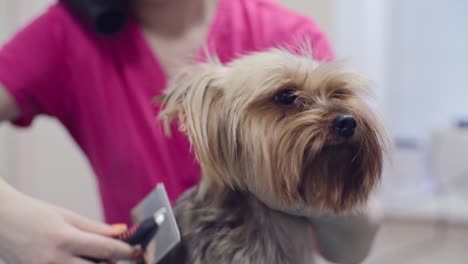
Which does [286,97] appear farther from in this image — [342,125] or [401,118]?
[401,118]

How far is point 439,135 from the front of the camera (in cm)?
166

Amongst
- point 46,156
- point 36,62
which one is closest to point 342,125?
point 36,62

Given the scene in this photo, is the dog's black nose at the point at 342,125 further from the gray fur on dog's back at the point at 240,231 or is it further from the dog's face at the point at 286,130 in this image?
the gray fur on dog's back at the point at 240,231

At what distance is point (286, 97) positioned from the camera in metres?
0.67

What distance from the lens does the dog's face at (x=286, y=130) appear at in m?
0.64

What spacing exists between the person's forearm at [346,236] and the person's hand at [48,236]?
0.76 ft

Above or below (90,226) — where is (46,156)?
below

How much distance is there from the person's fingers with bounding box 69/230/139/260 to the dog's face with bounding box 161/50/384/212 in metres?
0.13

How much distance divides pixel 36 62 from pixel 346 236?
54 centimetres

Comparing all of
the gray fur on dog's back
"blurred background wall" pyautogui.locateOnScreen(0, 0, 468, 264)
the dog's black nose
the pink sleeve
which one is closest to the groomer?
the pink sleeve

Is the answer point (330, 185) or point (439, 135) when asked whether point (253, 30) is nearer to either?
point (330, 185)

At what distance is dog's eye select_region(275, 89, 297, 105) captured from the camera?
2.19ft

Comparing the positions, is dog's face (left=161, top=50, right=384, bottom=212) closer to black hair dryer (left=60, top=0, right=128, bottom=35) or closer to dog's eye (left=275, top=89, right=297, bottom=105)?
dog's eye (left=275, top=89, right=297, bottom=105)

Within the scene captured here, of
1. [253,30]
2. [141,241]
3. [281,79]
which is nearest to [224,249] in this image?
[141,241]
